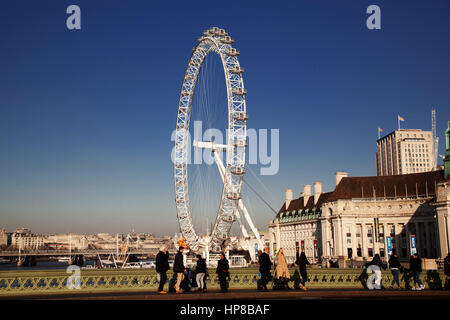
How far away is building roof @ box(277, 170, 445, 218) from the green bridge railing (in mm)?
100250

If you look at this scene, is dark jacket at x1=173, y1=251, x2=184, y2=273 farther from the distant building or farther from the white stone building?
the white stone building

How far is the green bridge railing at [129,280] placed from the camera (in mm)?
27672

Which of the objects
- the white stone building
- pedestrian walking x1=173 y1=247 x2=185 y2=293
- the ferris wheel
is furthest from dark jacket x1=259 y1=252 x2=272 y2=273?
the white stone building

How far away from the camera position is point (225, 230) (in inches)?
3460

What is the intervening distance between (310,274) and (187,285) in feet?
28.3

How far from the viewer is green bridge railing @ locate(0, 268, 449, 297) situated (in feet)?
90.8

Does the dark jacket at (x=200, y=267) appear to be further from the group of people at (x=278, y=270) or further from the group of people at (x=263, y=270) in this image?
the group of people at (x=278, y=270)

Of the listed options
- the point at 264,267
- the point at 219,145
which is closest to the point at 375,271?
the point at 264,267

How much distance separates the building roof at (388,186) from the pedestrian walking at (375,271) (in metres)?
101

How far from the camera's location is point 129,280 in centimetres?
2941

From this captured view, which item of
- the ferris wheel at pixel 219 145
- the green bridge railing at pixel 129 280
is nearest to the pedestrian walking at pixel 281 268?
the green bridge railing at pixel 129 280

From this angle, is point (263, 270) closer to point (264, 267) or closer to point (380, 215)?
point (264, 267)

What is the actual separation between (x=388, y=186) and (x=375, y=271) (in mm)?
110778
